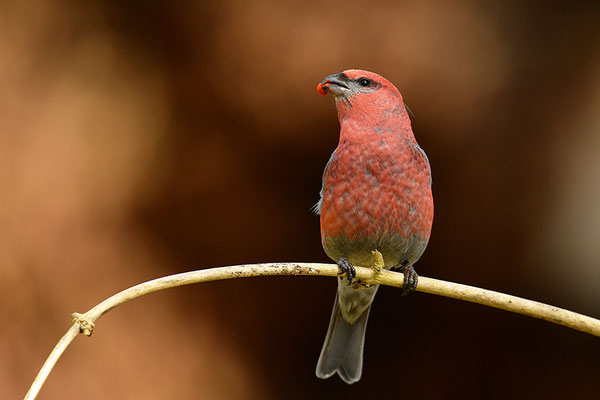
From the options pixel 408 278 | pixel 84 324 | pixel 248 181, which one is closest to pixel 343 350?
pixel 408 278

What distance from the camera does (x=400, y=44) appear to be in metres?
3.26

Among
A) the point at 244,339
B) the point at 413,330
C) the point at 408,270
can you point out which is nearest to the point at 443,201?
the point at 413,330

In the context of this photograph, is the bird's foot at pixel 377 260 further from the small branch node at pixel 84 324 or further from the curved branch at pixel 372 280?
the small branch node at pixel 84 324

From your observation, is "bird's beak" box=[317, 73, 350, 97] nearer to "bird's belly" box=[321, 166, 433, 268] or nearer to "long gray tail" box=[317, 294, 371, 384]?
"bird's belly" box=[321, 166, 433, 268]

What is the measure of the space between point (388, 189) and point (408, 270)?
358 mm

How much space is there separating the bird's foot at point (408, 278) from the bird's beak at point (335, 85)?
0.49 meters

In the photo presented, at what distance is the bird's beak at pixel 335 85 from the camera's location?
146cm

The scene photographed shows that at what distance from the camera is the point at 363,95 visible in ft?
5.04

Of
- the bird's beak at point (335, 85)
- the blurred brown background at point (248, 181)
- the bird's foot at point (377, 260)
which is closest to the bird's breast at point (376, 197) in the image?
the bird's beak at point (335, 85)

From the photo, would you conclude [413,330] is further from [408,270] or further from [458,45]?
[408,270]

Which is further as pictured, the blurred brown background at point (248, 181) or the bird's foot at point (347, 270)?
the blurred brown background at point (248, 181)

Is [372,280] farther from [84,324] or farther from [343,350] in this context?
[343,350]

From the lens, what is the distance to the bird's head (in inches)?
60.2

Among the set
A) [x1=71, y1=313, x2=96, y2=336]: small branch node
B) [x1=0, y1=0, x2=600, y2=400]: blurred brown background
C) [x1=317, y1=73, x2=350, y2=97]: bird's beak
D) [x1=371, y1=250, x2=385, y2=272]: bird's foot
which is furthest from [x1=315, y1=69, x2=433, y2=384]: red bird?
[x1=0, y1=0, x2=600, y2=400]: blurred brown background
